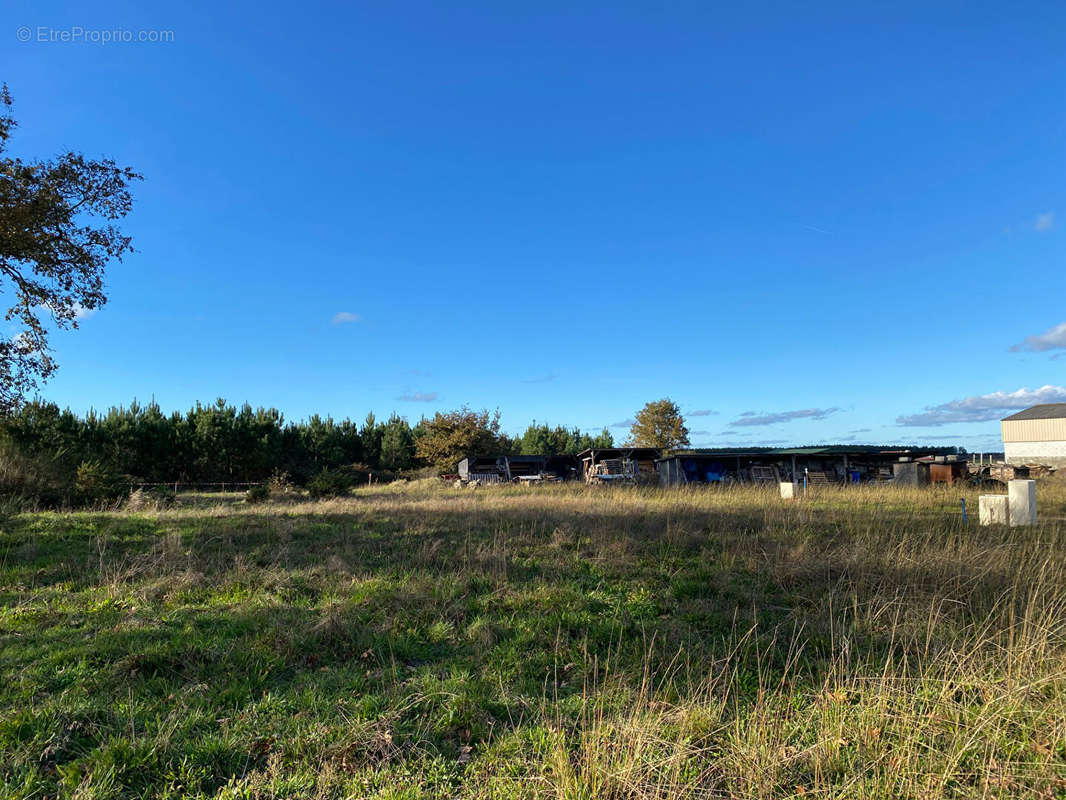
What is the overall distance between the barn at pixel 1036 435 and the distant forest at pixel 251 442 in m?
53.2

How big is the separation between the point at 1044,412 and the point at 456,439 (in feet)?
203

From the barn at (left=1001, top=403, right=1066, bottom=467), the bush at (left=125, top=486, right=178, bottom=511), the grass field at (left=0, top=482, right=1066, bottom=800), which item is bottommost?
the grass field at (left=0, top=482, right=1066, bottom=800)

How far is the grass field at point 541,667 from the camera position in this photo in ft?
11.2

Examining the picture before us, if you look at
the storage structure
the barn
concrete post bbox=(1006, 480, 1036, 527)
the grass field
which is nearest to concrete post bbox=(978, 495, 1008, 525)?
concrete post bbox=(1006, 480, 1036, 527)

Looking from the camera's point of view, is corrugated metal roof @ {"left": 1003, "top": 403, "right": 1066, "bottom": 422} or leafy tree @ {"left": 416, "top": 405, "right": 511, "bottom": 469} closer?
leafy tree @ {"left": 416, "top": 405, "right": 511, "bottom": 469}

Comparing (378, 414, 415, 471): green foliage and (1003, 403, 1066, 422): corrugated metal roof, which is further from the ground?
(1003, 403, 1066, 422): corrugated metal roof

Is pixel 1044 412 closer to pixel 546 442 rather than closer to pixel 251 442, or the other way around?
pixel 546 442

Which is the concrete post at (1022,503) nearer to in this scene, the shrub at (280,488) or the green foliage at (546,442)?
the shrub at (280,488)

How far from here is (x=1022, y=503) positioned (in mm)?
Result: 12039

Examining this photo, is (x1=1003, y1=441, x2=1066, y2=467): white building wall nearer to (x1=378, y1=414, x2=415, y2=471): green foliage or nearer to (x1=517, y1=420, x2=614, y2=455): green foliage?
(x1=517, y1=420, x2=614, y2=455): green foliage

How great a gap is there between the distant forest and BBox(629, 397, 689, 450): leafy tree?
48.1 feet

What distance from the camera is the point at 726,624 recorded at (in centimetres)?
614

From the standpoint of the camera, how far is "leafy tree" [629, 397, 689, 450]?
59.5 meters

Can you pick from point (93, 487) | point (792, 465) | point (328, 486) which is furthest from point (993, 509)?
point (93, 487)
